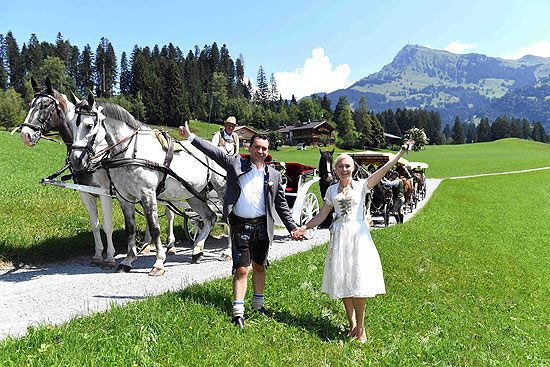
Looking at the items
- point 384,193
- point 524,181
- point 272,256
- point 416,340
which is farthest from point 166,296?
point 524,181

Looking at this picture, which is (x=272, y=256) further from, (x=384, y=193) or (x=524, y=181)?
(x=524, y=181)

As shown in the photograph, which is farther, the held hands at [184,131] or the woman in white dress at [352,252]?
the held hands at [184,131]

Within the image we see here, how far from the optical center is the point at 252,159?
4547 mm

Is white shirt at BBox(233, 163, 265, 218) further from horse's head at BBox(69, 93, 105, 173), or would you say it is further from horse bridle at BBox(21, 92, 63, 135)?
horse bridle at BBox(21, 92, 63, 135)

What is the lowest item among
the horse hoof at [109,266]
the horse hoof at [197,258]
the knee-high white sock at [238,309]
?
the horse hoof at [197,258]

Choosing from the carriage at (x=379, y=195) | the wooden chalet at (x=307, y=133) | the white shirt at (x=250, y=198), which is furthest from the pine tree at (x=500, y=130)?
the white shirt at (x=250, y=198)

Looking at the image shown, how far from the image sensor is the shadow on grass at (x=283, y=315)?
4.43 meters

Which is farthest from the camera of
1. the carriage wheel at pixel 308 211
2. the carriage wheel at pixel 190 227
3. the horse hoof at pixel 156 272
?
the carriage wheel at pixel 308 211

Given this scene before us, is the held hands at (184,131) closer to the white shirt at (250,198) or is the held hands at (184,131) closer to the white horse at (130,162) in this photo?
the white shirt at (250,198)

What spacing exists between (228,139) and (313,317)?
16.1 ft

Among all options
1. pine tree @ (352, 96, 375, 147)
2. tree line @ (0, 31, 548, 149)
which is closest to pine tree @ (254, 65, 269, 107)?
tree line @ (0, 31, 548, 149)

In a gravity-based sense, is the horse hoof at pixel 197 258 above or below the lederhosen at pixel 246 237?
below

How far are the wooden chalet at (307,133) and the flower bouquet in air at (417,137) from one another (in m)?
93.7

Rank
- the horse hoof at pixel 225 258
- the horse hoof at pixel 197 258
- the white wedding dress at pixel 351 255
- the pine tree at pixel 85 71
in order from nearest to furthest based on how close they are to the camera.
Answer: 1. the white wedding dress at pixel 351 255
2. the horse hoof at pixel 197 258
3. the horse hoof at pixel 225 258
4. the pine tree at pixel 85 71
